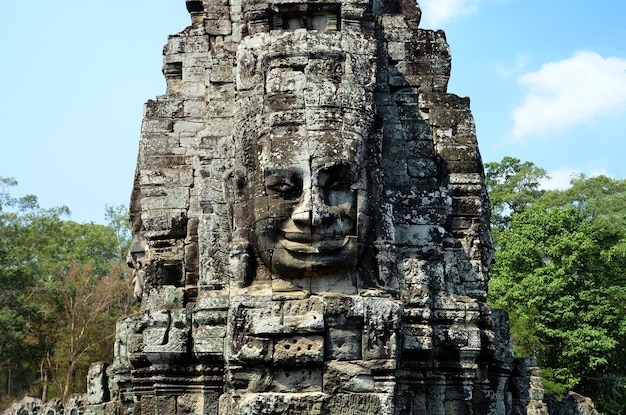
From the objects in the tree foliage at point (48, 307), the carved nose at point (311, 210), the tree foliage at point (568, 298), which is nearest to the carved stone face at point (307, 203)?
the carved nose at point (311, 210)

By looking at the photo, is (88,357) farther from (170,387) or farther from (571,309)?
(170,387)

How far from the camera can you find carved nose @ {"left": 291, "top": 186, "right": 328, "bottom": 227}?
6.39 m

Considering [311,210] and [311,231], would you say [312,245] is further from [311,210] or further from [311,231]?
[311,210]

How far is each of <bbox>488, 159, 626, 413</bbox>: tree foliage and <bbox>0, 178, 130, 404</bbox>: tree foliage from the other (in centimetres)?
1486

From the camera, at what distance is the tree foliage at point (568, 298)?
69.1 feet

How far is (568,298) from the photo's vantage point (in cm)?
2128

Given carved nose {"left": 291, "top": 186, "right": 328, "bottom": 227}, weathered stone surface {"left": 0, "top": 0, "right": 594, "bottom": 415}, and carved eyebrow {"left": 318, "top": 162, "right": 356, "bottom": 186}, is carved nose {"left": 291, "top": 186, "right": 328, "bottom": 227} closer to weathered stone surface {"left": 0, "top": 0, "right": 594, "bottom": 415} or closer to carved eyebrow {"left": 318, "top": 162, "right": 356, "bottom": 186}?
weathered stone surface {"left": 0, "top": 0, "right": 594, "bottom": 415}

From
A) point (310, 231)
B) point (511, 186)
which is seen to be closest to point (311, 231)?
point (310, 231)

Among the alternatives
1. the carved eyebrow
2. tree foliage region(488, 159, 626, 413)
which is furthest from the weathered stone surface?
tree foliage region(488, 159, 626, 413)

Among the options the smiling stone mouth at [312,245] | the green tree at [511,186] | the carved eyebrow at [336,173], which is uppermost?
the green tree at [511,186]

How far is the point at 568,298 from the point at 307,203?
16.6 meters

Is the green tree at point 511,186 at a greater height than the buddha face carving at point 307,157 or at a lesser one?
greater

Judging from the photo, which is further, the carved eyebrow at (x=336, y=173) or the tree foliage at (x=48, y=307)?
the tree foliage at (x=48, y=307)

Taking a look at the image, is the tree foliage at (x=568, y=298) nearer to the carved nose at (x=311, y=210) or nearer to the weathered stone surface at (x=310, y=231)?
the weathered stone surface at (x=310, y=231)
